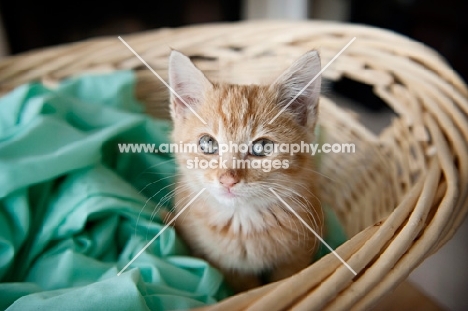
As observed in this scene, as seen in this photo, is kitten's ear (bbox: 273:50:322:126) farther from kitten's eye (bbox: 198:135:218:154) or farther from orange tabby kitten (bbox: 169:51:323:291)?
kitten's eye (bbox: 198:135:218:154)

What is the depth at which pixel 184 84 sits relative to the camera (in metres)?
0.82

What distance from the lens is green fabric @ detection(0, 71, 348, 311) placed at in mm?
745

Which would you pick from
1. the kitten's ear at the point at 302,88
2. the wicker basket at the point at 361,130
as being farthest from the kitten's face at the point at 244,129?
the wicker basket at the point at 361,130

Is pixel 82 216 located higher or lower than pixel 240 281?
higher

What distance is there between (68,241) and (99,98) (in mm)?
472

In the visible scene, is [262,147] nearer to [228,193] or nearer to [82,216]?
[228,193]

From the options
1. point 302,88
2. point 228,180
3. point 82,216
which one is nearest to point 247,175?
point 228,180

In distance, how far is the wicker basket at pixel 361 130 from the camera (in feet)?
2.03

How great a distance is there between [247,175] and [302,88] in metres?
→ 0.19

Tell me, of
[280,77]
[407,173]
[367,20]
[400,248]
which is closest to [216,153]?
[280,77]

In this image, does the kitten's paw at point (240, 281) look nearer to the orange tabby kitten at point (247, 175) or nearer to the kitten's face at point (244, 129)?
the orange tabby kitten at point (247, 175)

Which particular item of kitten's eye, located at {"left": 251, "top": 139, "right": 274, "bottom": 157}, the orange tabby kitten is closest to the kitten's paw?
the orange tabby kitten

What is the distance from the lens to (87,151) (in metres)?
0.95

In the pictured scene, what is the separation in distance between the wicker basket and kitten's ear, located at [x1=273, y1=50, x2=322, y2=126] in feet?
0.53
